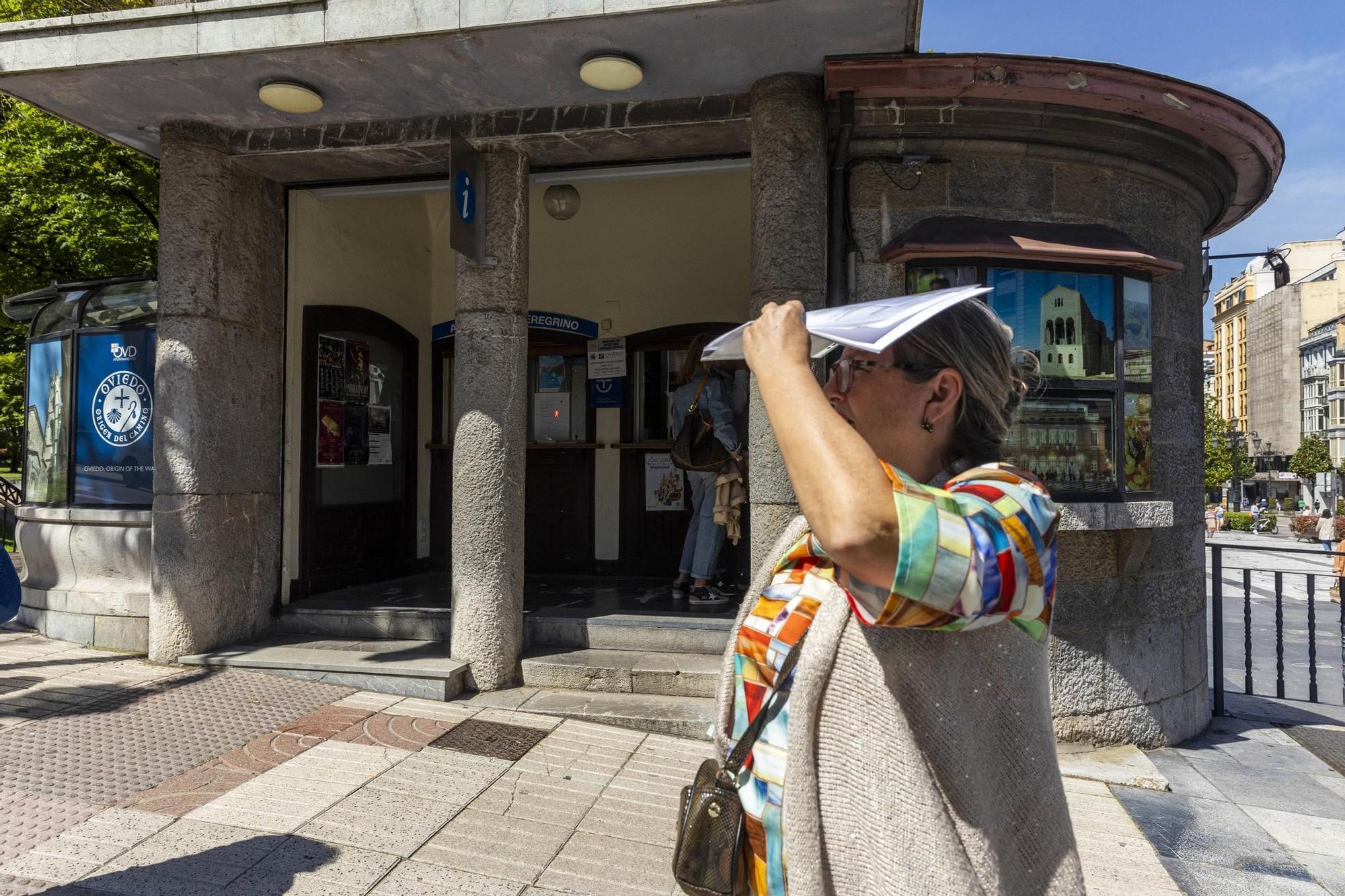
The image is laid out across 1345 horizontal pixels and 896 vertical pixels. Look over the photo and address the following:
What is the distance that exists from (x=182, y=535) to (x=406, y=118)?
3299 mm

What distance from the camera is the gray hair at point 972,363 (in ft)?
4.53

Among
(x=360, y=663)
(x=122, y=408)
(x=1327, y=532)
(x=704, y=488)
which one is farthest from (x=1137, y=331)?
(x=1327, y=532)

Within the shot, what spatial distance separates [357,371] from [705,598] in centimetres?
377

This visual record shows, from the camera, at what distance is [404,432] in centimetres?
852

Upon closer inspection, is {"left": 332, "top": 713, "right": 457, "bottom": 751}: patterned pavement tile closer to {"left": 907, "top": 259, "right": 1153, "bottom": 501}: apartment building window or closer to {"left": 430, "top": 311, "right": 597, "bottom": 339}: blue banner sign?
{"left": 907, "top": 259, "right": 1153, "bottom": 501}: apartment building window

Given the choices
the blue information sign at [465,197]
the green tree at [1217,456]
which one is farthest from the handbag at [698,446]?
the green tree at [1217,456]

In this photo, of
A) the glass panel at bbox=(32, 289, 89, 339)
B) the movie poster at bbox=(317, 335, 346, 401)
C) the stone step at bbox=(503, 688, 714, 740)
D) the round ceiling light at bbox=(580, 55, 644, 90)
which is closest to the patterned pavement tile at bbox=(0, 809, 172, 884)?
the stone step at bbox=(503, 688, 714, 740)

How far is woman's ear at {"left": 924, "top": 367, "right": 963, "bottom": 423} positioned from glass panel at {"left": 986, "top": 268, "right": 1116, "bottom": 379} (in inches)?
171

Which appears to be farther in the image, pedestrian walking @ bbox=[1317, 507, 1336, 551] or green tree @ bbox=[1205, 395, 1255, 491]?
green tree @ bbox=[1205, 395, 1255, 491]

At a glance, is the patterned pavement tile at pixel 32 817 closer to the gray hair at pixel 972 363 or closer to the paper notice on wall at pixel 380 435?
the gray hair at pixel 972 363

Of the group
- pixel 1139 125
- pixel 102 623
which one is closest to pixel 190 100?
pixel 102 623

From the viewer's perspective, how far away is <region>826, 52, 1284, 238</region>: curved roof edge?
4883 mm

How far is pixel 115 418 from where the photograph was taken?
267 inches

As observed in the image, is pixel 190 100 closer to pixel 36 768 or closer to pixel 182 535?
pixel 182 535
